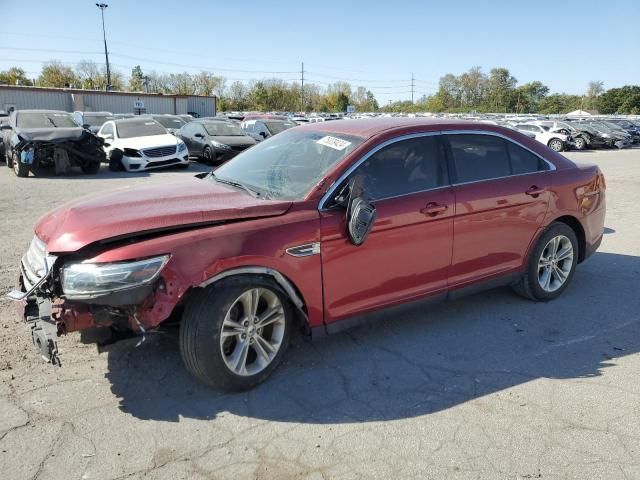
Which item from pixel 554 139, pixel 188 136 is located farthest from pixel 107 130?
pixel 554 139

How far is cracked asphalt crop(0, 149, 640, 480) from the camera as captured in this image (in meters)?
2.64

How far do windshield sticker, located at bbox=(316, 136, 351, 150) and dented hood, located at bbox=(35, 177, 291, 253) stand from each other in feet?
2.36

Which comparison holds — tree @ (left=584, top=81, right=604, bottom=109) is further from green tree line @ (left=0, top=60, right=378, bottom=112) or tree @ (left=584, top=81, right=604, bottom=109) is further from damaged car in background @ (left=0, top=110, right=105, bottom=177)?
damaged car in background @ (left=0, top=110, right=105, bottom=177)

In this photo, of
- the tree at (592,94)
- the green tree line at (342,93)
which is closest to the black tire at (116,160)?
the green tree line at (342,93)

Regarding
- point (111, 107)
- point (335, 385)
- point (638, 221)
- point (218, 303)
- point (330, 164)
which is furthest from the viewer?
point (111, 107)

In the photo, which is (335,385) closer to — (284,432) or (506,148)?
(284,432)

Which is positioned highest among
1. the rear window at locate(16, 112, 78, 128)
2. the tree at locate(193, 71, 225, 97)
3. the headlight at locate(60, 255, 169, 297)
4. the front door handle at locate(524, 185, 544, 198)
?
the tree at locate(193, 71, 225, 97)

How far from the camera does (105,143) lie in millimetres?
14383

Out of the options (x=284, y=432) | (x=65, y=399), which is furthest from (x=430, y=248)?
(x=65, y=399)

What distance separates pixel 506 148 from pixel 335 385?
2.63 meters

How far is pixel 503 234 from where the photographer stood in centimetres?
439

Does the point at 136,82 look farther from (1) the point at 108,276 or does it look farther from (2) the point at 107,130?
(1) the point at 108,276

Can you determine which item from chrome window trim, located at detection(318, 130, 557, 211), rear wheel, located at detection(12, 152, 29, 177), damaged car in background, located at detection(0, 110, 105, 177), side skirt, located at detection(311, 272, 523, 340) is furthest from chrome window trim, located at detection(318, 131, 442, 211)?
rear wheel, located at detection(12, 152, 29, 177)

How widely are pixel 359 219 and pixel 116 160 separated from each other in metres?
13.2
